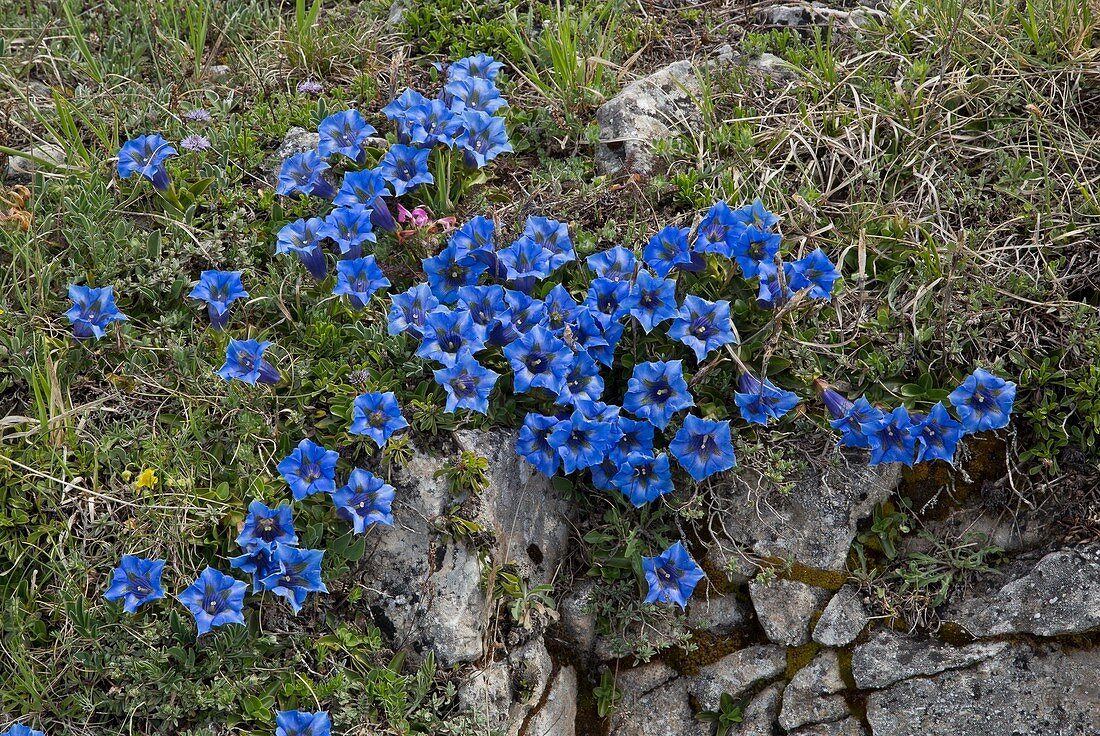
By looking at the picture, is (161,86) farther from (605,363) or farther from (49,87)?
(605,363)

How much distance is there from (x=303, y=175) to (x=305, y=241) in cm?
43

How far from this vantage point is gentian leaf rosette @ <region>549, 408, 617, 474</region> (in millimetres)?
3176

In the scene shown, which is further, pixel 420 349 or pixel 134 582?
pixel 420 349

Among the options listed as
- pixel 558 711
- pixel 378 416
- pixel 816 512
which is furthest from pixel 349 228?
pixel 816 512

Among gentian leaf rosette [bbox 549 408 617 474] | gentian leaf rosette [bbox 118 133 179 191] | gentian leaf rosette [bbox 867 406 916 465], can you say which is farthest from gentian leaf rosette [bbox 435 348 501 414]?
gentian leaf rosette [bbox 118 133 179 191]

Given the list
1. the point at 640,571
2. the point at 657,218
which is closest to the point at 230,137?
the point at 657,218

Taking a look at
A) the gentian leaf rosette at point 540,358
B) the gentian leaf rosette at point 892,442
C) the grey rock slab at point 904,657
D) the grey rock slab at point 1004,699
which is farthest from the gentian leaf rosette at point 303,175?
the grey rock slab at point 1004,699

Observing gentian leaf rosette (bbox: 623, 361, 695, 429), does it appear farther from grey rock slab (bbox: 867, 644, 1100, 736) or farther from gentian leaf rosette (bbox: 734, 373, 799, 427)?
grey rock slab (bbox: 867, 644, 1100, 736)

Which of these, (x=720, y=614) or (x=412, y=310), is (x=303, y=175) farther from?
(x=720, y=614)

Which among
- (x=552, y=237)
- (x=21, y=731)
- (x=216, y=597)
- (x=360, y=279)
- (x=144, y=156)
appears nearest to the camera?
(x=21, y=731)

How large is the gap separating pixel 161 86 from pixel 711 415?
9.88 ft

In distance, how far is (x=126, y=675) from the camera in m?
A: 2.97

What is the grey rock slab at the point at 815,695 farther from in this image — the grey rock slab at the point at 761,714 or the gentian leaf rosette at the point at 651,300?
the gentian leaf rosette at the point at 651,300

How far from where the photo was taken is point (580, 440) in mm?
3229
